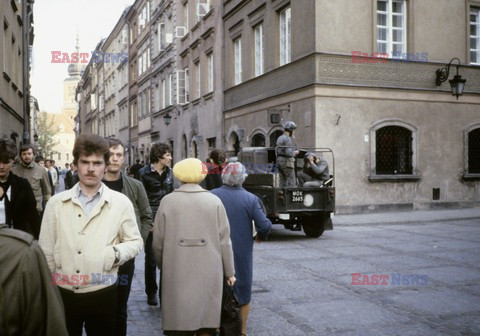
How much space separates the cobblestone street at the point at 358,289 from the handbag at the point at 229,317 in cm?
105

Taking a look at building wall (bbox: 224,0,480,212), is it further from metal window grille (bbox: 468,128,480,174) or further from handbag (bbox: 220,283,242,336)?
handbag (bbox: 220,283,242,336)

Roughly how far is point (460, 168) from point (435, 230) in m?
6.66

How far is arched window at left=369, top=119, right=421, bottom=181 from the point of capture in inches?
709

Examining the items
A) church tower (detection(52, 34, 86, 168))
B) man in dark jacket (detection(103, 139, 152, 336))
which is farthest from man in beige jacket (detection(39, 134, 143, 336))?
church tower (detection(52, 34, 86, 168))

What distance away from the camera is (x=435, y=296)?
22.1 feet

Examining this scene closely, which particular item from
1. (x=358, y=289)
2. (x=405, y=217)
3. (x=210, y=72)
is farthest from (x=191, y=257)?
(x=210, y=72)

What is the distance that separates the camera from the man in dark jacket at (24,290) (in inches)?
60.8

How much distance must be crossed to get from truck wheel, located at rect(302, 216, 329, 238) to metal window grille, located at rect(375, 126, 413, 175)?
6.39 metres

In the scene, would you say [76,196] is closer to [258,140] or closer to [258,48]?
[258,140]

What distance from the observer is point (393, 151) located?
18.6 m

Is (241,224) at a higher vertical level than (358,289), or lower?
higher

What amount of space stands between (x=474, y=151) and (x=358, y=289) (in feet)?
47.9

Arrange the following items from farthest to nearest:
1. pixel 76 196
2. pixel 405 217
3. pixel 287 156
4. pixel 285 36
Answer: pixel 285 36, pixel 405 217, pixel 287 156, pixel 76 196

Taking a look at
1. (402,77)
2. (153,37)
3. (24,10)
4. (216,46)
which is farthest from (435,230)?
(153,37)
